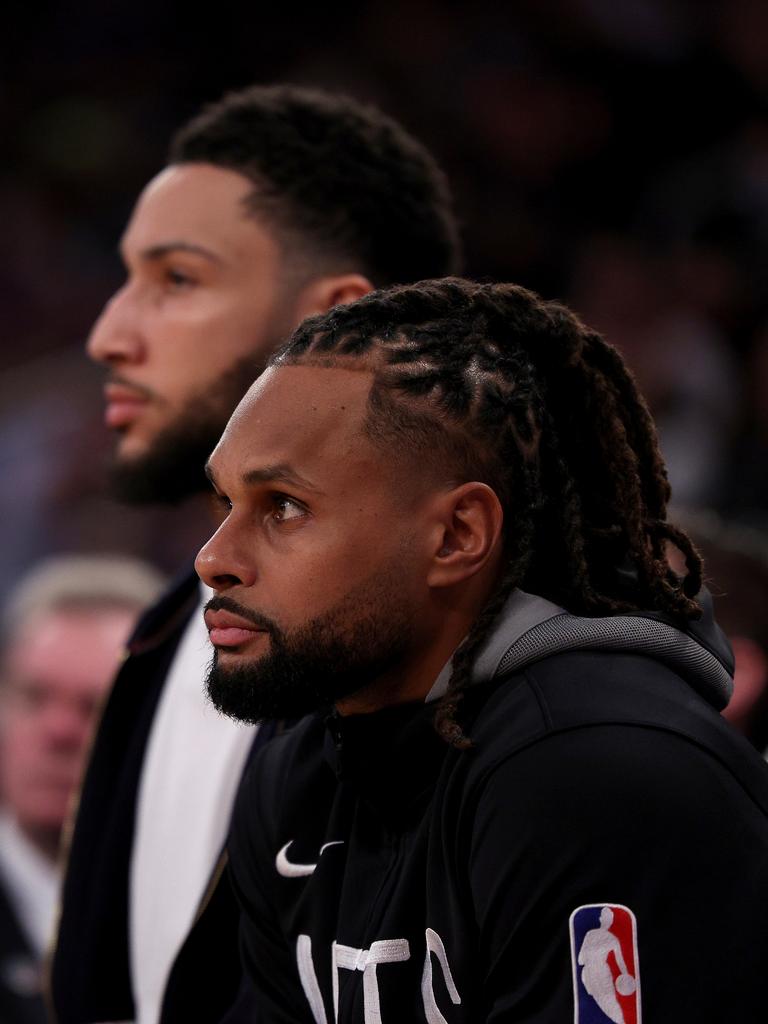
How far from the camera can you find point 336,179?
2451 mm

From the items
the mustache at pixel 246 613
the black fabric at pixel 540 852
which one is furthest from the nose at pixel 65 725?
the mustache at pixel 246 613

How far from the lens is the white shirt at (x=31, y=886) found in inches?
136

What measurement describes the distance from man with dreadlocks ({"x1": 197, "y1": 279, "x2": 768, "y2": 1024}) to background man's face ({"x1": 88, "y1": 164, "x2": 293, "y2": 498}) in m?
0.77

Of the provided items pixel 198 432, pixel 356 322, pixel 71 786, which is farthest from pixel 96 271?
pixel 356 322

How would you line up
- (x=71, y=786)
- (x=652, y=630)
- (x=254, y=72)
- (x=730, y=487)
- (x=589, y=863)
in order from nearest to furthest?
1. (x=589, y=863)
2. (x=652, y=630)
3. (x=71, y=786)
4. (x=730, y=487)
5. (x=254, y=72)

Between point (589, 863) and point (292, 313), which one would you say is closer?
point (589, 863)

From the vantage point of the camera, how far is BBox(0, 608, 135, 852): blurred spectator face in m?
3.47

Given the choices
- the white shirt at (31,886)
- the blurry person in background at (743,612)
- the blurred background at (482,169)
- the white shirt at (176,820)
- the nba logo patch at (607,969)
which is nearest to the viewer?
the nba logo patch at (607,969)

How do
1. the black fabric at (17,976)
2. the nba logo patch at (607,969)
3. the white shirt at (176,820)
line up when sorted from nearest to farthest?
the nba logo patch at (607,969) < the white shirt at (176,820) < the black fabric at (17,976)

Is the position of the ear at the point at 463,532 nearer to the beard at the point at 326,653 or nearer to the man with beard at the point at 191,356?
the beard at the point at 326,653

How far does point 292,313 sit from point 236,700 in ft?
3.27

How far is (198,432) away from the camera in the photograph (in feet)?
7.68

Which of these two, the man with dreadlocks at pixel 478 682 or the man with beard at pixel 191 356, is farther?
the man with beard at pixel 191 356

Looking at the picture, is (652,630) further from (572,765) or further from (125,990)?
(125,990)
